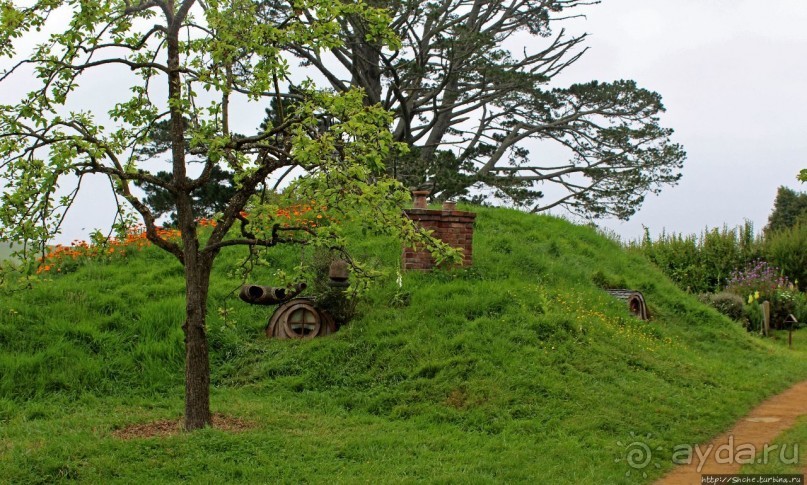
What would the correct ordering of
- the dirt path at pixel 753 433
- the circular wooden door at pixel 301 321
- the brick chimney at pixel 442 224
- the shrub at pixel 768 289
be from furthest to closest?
the shrub at pixel 768 289 → the brick chimney at pixel 442 224 → the circular wooden door at pixel 301 321 → the dirt path at pixel 753 433

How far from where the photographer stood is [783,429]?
866 centimetres

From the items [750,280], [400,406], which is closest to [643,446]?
[400,406]

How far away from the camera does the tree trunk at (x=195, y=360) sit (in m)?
8.02

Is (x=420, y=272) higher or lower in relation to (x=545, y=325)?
higher

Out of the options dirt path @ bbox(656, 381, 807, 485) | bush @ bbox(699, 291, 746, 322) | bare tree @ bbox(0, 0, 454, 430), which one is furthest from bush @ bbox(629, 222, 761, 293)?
bare tree @ bbox(0, 0, 454, 430)

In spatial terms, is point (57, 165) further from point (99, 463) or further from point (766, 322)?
point (766, 322)

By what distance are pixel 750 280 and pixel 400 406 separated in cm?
1407

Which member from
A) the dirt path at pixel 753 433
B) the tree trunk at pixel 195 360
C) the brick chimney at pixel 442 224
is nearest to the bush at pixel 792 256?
the dirt path at pixel 753 433

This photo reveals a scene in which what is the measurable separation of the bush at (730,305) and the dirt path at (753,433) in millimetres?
6115

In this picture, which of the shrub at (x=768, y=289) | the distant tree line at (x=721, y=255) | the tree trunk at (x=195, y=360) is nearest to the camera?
the tree trunk at (x=195, y=360)

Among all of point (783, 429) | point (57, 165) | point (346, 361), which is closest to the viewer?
point (57, 165)

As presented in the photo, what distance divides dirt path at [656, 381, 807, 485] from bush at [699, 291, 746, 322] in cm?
611

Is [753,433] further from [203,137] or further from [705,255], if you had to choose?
[705,255]

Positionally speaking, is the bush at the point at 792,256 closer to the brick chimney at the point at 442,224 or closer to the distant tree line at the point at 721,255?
the distant tree line at the point at 721,255
